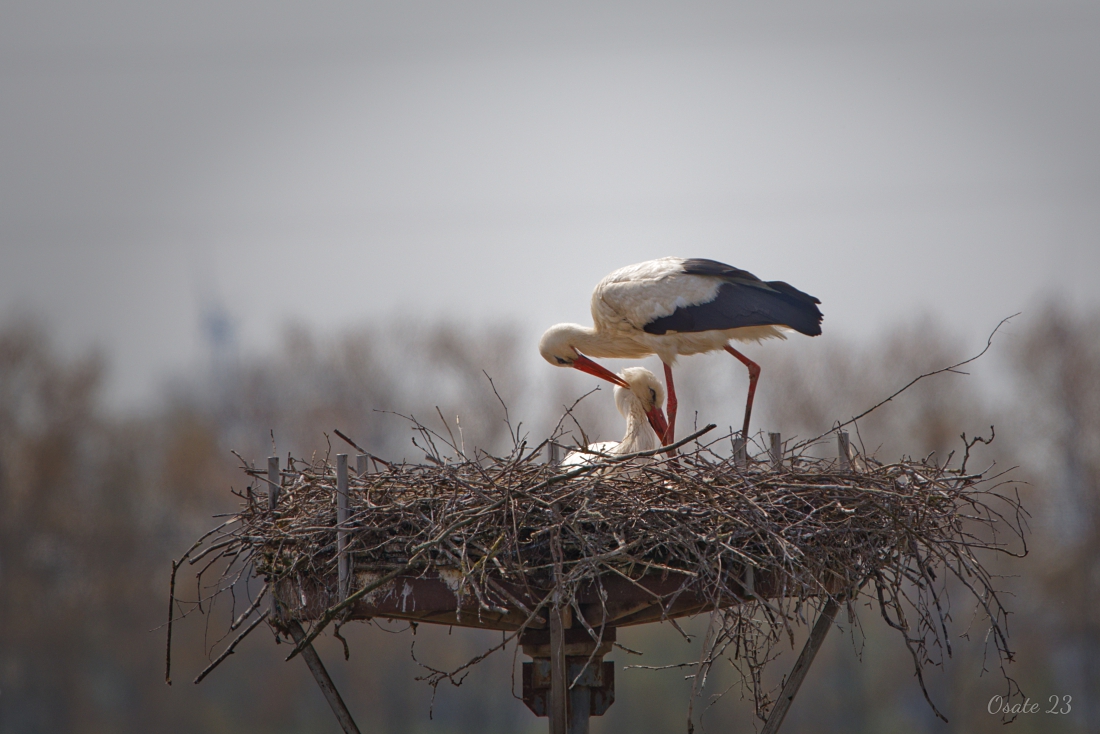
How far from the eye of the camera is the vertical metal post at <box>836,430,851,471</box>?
4.44 meters

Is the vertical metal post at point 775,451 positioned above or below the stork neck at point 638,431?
below

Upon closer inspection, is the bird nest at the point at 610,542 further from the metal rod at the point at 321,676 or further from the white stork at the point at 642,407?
the white stork at the point at 642,407

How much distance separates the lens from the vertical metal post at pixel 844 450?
14.6 ft

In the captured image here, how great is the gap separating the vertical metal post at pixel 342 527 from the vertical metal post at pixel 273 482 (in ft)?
1.51

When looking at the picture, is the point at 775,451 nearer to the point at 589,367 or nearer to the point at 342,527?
the point at 342,527

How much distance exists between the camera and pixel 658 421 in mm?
5789

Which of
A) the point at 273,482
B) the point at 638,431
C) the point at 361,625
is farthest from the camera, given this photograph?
the point at 361,625

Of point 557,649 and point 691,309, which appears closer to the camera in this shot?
point 557,649

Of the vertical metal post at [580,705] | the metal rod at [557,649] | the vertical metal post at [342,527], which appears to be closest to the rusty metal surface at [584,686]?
the vertical metal post at [580,705]

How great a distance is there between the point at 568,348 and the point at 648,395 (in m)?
0.79

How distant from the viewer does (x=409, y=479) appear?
4.07m

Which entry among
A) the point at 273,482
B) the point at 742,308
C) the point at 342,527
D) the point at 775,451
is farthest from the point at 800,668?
the point at 273,482

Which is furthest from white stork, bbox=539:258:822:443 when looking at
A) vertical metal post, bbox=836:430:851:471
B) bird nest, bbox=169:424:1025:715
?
bird nest, bbox=169:424:1025:715

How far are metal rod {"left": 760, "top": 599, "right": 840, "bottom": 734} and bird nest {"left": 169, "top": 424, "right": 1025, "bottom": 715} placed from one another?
0.14 meters
